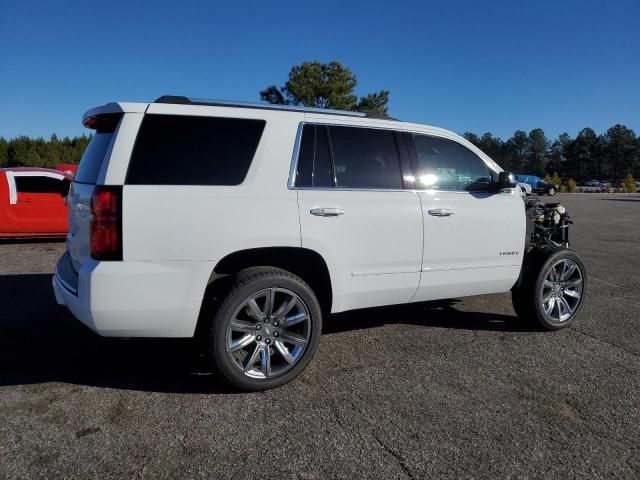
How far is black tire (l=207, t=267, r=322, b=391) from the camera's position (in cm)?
325

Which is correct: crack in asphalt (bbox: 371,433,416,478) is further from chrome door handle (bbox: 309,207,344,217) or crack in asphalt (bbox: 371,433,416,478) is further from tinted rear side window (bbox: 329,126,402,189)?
tinted rear side window (bbox: 329,126,402,189)

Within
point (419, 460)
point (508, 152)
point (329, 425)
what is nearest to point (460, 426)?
point (419, 460)

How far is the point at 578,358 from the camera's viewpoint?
13.5 feet

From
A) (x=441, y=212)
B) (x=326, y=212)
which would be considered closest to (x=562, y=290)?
(x=441, y=212)

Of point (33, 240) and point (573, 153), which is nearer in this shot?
point (33, 240)

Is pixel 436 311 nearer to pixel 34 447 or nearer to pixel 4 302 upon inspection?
pixel 34 447

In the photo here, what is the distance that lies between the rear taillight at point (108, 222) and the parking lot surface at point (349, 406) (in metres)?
0.99

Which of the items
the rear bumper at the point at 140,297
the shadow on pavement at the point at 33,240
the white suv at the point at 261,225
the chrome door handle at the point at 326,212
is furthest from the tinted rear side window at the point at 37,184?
the chrome door handle at the point at 326,212

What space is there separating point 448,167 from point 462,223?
0.51 meters

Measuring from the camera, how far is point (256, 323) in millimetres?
3441

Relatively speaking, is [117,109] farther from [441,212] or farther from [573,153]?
[573,153]

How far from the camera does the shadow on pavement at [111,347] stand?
11.7 feet

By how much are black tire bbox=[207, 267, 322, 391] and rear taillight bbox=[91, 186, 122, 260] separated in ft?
2.42

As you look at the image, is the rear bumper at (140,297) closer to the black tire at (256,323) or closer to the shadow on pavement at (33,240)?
the black tire at (256,323)
